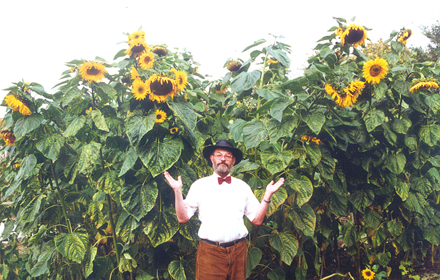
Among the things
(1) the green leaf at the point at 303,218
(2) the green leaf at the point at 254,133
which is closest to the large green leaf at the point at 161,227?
(2) the green leaf at the point at 254,133

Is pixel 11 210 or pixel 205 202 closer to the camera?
pixel 205 202

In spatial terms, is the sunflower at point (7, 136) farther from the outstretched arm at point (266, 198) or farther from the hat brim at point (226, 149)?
the outstretched arm at point (266, 198)

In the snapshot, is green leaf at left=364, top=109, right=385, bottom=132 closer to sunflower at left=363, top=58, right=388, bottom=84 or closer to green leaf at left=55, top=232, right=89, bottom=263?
sunflower at left=363, top=58, right=388, bottom=84

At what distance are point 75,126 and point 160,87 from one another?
604 mm

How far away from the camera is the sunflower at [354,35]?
2.21 m

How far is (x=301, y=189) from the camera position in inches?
81.0

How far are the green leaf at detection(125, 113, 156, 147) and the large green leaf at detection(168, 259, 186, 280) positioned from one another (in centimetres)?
84

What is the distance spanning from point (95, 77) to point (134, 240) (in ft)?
3.70

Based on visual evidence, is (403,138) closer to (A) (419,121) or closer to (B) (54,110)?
(A) (419,121)

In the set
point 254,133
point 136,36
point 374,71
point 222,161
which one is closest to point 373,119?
point 374,71

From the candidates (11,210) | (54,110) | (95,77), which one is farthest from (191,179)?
(11,210)

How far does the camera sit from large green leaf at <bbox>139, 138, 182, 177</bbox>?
6.28 ft

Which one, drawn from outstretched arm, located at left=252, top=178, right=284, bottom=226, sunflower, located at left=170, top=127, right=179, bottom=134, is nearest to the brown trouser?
outstretched arm, located at left=252, top=178, right=284, bottom=226

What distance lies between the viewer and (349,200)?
8.50 feet
